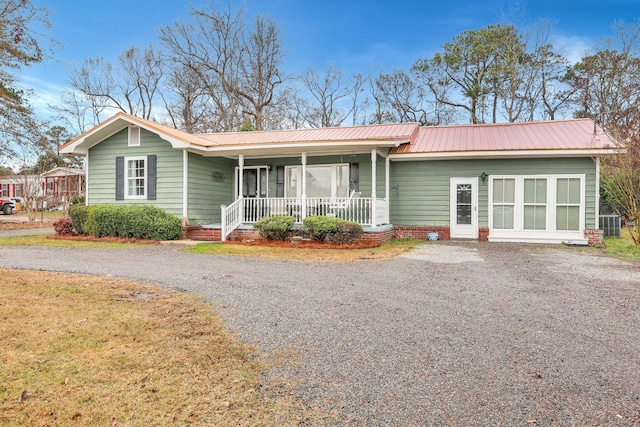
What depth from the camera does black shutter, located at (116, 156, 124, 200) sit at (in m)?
13.6

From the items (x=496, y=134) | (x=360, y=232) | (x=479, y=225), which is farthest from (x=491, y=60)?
(x=360, y=232)

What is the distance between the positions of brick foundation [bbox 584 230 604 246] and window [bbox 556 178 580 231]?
0.31 m

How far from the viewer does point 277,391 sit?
8.64 feet

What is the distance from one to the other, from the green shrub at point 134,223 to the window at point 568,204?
1134 cm

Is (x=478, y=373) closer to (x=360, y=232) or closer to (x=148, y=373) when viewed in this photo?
(x=148, y=373)

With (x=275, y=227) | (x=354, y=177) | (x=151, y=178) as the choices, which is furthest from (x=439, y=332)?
(x=151, y=178)

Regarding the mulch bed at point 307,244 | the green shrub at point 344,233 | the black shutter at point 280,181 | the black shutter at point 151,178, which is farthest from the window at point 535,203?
the black shutter at point 151,178

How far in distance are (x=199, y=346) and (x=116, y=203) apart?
1185cm

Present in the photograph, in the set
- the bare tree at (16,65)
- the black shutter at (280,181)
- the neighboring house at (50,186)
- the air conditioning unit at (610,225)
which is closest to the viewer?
the air conditioning unit at (610,225)

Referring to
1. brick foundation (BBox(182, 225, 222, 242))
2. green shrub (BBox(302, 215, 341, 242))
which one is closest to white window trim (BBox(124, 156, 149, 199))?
brick foundation (BBox(182, 225, 222, 242))

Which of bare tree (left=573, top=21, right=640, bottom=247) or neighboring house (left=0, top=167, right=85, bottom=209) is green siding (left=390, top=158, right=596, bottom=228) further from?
neighboring house (left=0, top=167, right=85, bottom=209)

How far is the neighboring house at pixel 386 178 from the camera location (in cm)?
1195

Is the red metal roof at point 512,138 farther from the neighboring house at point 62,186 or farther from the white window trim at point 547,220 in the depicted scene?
the neighboring house at point 62,186

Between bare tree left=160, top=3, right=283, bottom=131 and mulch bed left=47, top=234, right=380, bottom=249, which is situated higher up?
bare tree left=160, top=3, right=283, bottom=131
